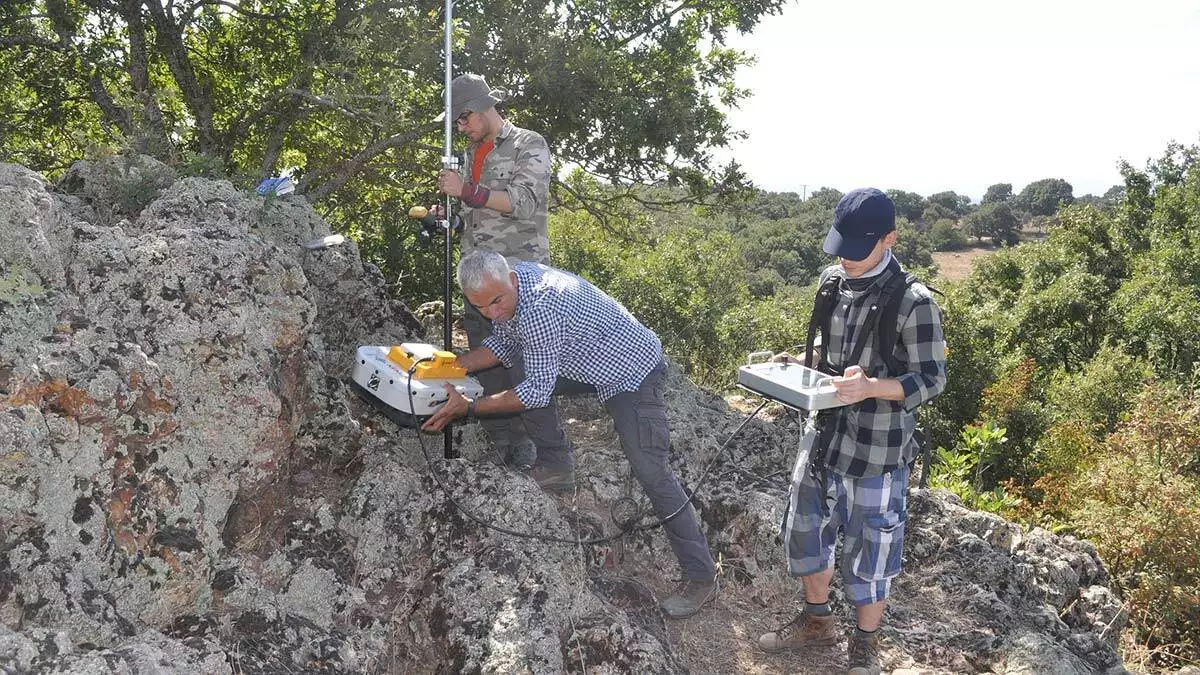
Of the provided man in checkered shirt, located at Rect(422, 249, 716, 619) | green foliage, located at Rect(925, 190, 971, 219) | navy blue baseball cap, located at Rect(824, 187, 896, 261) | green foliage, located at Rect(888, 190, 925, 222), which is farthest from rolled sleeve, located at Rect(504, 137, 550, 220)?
green foliage, located at Rect(925, 190, 971, 219)

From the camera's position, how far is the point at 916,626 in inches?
173

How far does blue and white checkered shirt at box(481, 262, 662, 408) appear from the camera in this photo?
379 cm

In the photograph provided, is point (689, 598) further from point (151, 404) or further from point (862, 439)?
point (151, 404)

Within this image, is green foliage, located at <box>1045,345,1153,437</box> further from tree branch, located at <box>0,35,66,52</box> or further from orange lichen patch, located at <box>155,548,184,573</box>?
tree branch, located at <box>0,35,66,52</box>

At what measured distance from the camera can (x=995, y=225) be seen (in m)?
82.2

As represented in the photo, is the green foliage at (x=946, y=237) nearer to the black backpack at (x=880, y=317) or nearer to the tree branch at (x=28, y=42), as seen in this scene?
the tree branch at (x=28, y=42)

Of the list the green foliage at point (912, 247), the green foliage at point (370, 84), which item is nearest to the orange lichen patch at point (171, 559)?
the green foliage at point (370, 84)

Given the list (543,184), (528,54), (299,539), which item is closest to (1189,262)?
(528,54)

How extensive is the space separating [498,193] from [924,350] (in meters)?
2.45

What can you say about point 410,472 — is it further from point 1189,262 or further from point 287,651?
point 1189,262

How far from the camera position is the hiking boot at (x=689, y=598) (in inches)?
161

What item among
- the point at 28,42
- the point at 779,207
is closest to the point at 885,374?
the point at 28,42

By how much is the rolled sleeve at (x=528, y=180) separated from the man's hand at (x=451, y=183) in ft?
1.04

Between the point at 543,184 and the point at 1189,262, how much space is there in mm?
22681
